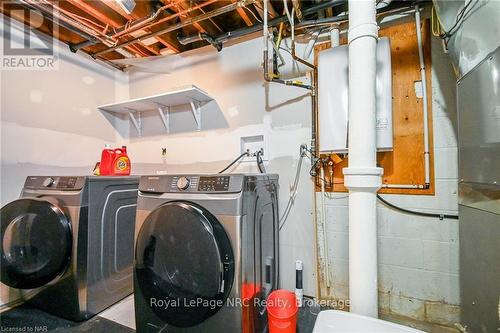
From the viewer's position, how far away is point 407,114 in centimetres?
158

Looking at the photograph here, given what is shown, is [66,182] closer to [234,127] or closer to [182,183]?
[182,183]

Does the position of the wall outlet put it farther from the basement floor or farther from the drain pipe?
the basement floor

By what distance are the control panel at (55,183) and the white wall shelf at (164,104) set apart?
37.6 inches

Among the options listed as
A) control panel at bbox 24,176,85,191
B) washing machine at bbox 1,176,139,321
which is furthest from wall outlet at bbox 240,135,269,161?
control panel at bbox 24,176,85,191

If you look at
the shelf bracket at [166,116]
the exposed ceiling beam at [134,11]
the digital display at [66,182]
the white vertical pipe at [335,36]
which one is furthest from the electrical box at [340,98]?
the digital display at [66,182]

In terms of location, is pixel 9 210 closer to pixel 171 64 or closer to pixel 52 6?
pixel 52 6

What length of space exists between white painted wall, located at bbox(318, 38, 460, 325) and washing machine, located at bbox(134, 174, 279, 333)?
0.95 m

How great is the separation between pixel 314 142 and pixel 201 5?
135 cm

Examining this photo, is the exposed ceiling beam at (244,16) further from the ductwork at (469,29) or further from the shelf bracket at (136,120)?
the shelf bracket at (136,120)

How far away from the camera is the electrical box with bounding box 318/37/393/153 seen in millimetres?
1437

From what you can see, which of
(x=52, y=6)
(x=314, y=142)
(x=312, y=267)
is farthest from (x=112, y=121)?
(x=312, y=267)

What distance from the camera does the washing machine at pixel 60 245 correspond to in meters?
1.53

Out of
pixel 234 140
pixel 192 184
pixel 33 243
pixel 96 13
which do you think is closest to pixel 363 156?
pixel 192 184

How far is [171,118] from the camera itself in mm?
2465
